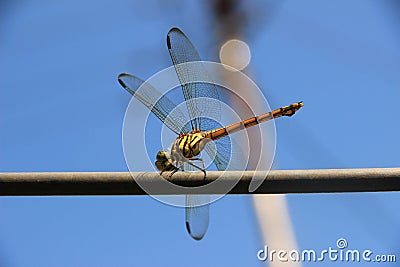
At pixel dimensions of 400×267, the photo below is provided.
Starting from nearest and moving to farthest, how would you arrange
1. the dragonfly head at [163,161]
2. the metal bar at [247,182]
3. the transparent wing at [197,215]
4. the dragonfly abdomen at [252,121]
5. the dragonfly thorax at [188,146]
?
1. the metal bar at [247,182]
2. the transparent wing at [197,215]
3. the dragonfly head at [163,161]
4. the dragonfly thorax at [188,146]
5. the dragonfly abdomen at [252,121]

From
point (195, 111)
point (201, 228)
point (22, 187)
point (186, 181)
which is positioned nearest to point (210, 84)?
point (195, 111)

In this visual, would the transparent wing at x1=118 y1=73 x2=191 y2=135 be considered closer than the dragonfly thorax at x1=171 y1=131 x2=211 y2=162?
No

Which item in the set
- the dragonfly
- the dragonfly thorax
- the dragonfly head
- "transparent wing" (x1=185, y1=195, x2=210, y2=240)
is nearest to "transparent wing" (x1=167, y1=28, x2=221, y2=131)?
the dragonfly

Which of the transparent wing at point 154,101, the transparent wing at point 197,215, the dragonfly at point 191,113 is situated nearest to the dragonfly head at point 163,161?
the dragonfly at point 191,113

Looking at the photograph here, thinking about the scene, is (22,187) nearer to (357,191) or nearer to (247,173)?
(247,173)

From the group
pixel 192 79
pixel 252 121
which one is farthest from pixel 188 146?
pixel 252 121

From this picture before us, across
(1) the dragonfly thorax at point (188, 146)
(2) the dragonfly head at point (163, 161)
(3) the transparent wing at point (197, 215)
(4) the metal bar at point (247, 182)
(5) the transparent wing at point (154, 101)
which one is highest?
(5) the transparent wing at point (154, 101)

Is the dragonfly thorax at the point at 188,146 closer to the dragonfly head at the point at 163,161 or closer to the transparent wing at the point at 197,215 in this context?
the dragonfly head at the point at 163,161

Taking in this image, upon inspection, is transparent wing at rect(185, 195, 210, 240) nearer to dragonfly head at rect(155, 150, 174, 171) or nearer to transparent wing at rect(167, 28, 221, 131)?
dragonfly head at rect(155, 150, 174, 171)

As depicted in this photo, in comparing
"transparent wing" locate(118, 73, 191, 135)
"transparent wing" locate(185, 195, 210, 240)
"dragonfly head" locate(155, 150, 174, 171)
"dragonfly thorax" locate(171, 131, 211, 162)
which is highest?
"transparent wing" locate(118, 73, 191, 135)

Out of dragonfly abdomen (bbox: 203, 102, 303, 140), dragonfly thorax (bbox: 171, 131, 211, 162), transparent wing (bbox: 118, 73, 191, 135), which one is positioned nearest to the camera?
dragonfly thorax (bbox: 171, 131, 211, 162)
